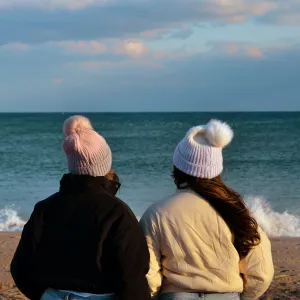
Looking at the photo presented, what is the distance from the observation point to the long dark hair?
9.51ft

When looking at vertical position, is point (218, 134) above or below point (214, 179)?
above

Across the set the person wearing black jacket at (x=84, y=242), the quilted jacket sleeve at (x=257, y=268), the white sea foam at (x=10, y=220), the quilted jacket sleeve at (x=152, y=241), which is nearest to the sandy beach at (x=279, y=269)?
the white sea foam at (x=10, y=220)

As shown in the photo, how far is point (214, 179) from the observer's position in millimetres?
2965

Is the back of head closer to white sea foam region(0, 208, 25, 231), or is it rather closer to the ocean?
the ocean

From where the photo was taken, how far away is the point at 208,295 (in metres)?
2.88

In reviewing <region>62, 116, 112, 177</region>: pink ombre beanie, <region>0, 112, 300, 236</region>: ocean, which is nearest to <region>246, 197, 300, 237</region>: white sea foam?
<region>0, 112, 300, 236</region>: ocean

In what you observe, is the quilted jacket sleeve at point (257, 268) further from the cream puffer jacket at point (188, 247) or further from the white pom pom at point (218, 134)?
the white pom pom at point (218, 134)

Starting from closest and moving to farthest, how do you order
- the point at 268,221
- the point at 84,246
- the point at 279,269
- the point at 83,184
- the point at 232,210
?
the point at 84,246, the point at 83,184, the point at 232,210, the point at 279,269, the point at 268,221

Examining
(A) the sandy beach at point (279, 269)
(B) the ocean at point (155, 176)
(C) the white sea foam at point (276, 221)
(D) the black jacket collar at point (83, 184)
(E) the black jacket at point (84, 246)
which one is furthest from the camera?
(B) the ocean at point (155, 176)

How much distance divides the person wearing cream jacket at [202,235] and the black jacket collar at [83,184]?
25 cm

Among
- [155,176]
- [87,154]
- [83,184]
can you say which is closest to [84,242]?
[83,184]

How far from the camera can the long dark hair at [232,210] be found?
2898 millimetres

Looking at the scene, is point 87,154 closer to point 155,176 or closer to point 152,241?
point 152,241

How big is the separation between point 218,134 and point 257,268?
0.67 metres
